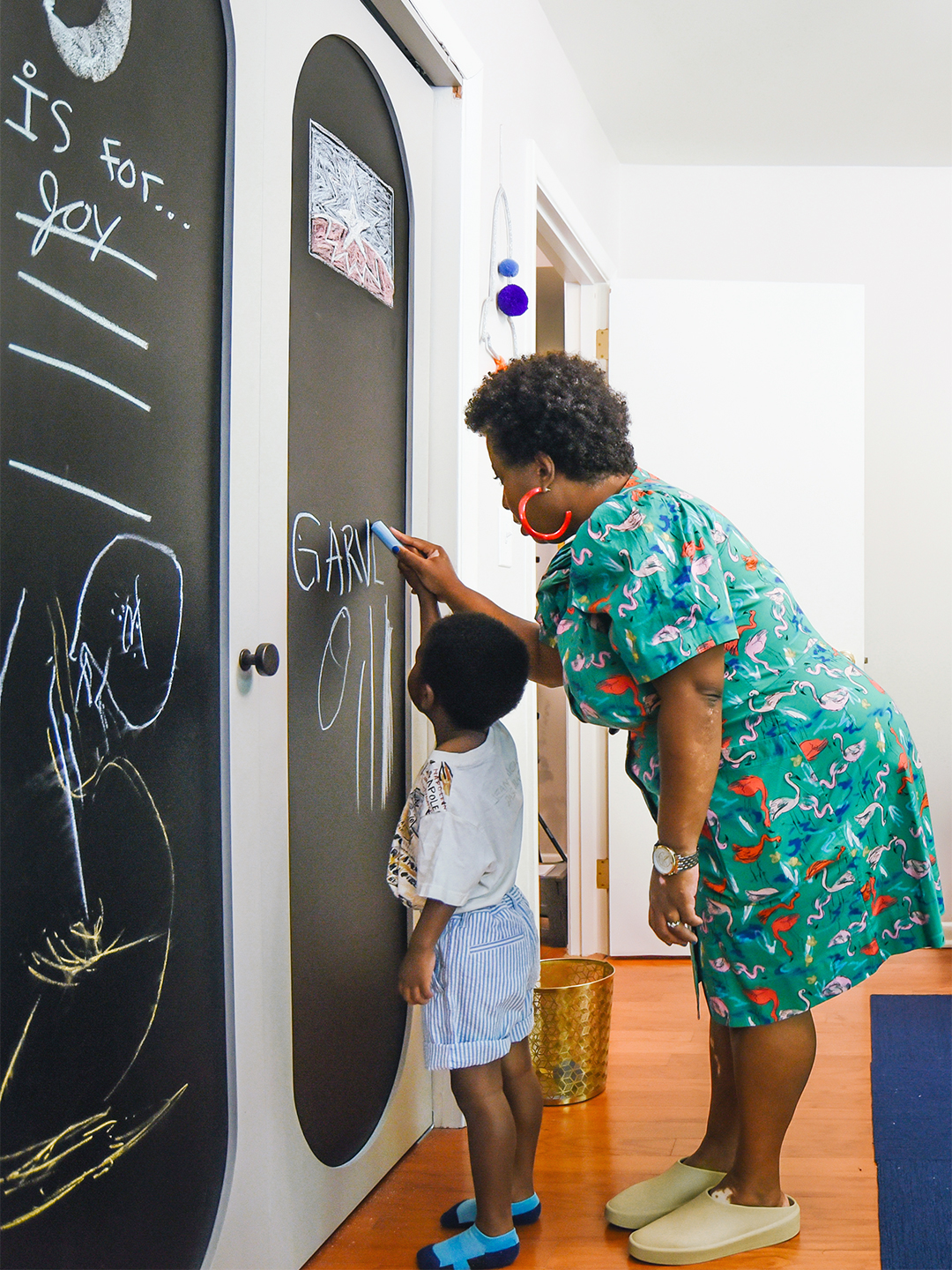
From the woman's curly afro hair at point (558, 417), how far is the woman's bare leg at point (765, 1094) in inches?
32.5

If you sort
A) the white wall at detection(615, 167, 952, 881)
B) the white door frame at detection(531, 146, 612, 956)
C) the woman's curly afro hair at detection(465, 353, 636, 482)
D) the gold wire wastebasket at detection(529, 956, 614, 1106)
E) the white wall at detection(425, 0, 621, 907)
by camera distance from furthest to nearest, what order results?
the white wall at detection(615, 167, 952, 881) < the white door frame at detection(531, 146, 612, 956) < the gold wire wastebasket at detection(529, 956, 614, 1106) < the white wall at detection(425, 0, 621, 907) < the woman's curly afro hair at detection(465, 353, 636, 482)

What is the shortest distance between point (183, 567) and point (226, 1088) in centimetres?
63

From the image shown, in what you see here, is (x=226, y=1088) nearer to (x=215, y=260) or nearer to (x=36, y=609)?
(x=36, y=609)

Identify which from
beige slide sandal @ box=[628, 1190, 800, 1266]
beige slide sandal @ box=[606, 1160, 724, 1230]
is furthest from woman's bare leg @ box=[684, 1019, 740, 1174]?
beige slide sandal @ box=[628, 1190, 800, 1266]

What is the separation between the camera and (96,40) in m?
1.04

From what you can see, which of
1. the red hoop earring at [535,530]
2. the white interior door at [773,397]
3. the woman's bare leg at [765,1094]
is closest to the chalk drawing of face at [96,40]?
the red hoop earring at [535,530]

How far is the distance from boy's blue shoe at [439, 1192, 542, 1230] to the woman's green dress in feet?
1.39

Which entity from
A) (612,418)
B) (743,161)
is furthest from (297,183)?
(743,161)

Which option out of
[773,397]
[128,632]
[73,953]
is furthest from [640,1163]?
[773,397]

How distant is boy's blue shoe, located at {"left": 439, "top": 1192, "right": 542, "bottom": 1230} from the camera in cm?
163

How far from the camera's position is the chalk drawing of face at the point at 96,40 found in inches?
38.8

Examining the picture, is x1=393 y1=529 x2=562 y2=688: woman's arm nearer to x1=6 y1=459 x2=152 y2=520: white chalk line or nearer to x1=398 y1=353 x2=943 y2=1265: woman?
x1=398 y1=353 x2=943 y2=1265: woman

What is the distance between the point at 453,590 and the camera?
169 centimetres

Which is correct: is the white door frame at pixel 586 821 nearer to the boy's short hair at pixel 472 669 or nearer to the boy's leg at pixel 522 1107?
the boy's leg at pixel 522 1107
